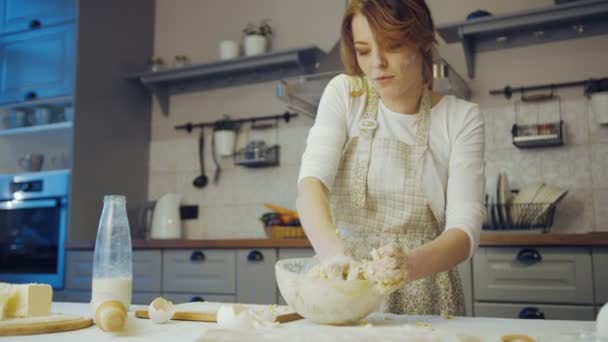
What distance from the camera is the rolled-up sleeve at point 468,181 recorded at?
3.86ft

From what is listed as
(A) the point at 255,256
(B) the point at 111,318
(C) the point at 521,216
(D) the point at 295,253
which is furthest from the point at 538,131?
(B) the point at 111,318

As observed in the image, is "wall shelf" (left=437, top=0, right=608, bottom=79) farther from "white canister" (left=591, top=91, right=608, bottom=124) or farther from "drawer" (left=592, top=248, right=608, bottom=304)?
"drawer" (left=592, top=248, right=608, bottom=304)

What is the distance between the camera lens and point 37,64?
132 inches

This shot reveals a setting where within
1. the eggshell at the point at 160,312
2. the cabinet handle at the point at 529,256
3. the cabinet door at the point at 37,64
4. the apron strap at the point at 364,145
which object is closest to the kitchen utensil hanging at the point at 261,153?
the cabinet door at the point at 37,64

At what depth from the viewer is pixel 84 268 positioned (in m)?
3.00

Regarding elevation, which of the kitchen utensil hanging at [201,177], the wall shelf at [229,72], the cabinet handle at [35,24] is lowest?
the kitchen utensil hanging at [201,177]

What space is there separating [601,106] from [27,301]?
234cm

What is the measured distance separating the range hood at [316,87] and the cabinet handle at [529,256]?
0.77 metres

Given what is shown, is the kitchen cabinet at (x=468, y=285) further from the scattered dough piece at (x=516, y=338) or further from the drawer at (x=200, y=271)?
the scattered dough piece at (x=516, y=338)

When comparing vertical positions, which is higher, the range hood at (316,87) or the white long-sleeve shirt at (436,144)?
the range hood at (316,87)

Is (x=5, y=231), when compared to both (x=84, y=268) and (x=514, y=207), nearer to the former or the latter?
(x=84, y=268)

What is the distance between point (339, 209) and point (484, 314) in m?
1.12

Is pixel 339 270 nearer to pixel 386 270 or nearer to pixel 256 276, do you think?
pixel 386 270

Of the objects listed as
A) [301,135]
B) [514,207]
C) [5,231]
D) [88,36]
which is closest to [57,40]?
[88,36]
